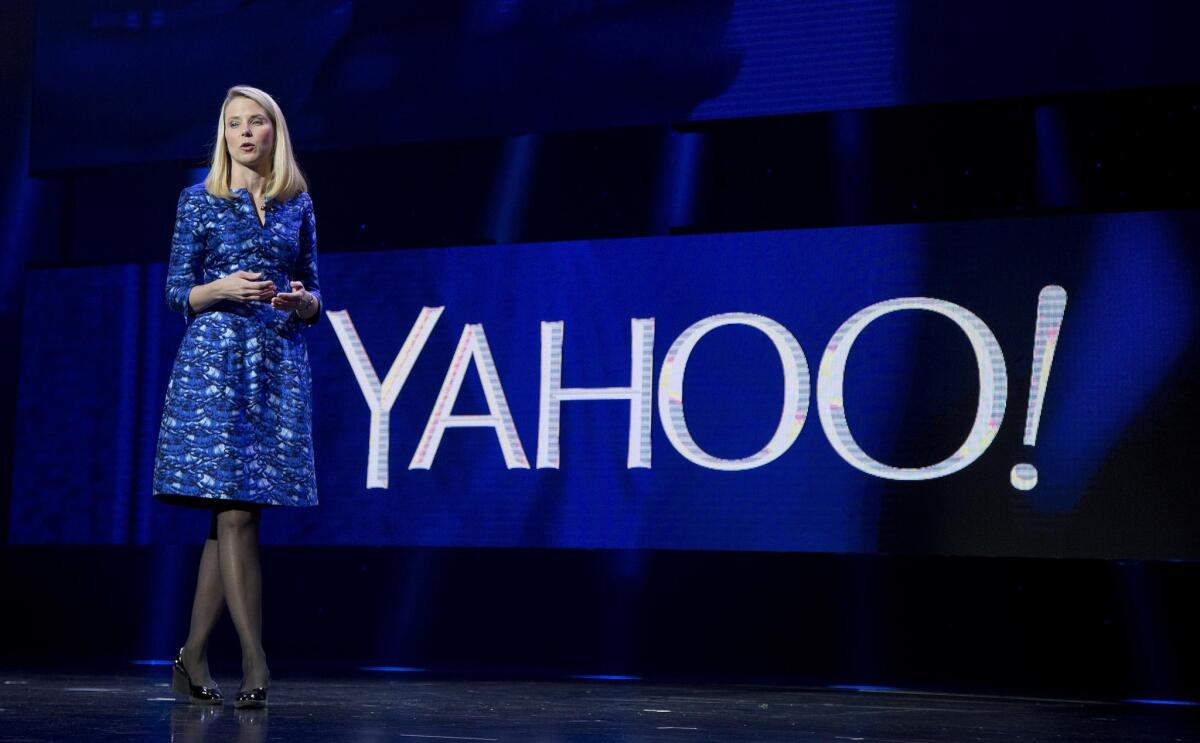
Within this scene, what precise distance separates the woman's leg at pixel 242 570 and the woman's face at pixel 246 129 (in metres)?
0.62

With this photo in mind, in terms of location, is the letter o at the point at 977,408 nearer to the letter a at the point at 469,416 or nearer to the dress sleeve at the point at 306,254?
the letter a at the point at 469,416

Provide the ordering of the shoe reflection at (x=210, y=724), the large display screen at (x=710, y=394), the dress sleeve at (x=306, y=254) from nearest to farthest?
the shoe reflection at (x=210, y=724), the dress sleeve at (x=306, y=254), the large display screen at (x=710, y=394)

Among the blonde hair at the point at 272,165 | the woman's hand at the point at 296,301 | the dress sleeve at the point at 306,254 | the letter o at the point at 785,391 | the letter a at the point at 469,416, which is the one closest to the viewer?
the woman's hand at the point at 296,301

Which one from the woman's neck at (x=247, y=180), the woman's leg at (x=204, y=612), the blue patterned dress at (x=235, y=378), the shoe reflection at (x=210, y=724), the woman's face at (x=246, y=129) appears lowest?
the shoe reflection at (x=210, y=724)

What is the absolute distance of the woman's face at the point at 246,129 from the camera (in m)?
2.82

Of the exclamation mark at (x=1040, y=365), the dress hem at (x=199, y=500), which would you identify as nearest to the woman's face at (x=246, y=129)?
the dress hem at (x=199, y=500)

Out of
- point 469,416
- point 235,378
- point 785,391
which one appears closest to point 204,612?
point 235,378

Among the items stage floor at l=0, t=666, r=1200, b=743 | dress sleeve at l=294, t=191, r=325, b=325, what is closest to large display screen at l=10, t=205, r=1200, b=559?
stage floor at l=0, t=666, r=1200, b=743

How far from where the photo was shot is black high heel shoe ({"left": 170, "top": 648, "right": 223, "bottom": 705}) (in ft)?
9.12

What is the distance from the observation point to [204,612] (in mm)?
2795

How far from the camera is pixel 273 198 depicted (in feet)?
9.41

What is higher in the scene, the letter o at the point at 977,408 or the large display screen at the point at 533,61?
the large display screen at the point at 533,61

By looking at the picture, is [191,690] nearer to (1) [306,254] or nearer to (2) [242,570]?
(2) [242,570]

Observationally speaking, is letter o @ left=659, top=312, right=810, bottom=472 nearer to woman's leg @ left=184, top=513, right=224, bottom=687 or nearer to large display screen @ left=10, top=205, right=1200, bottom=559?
large display screen @ left=10, top=205, right=1200, bottom=559
